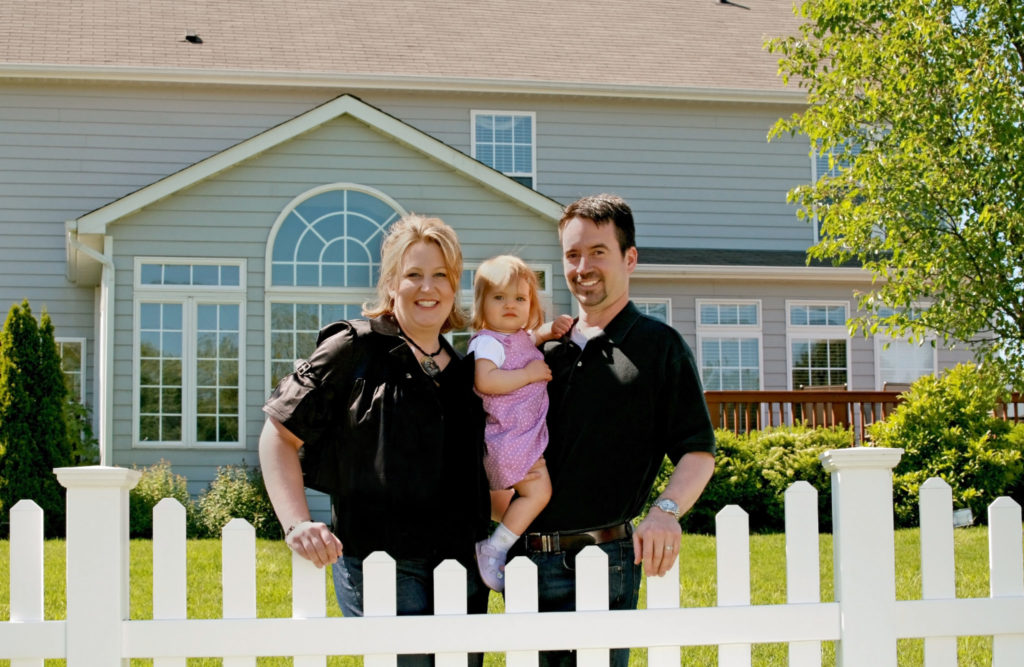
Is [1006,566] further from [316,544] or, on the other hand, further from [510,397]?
[316,544]

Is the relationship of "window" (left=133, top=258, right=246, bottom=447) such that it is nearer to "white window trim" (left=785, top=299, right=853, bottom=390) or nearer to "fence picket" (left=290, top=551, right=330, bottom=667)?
"white window trim" (left=785, top=299, right=853, bottom=390)

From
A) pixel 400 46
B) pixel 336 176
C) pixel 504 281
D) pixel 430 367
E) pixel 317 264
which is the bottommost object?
pixel 430 367

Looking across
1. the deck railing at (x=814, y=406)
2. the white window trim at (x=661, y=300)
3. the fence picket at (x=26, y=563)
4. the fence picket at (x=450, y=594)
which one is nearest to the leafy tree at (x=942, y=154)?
the deck railing at (x=814, y=406)

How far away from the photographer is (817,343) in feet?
47.3

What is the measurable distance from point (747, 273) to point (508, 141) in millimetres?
3905

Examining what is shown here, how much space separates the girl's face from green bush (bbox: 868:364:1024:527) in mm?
7418

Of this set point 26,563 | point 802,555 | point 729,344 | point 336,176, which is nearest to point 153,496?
point 336,176

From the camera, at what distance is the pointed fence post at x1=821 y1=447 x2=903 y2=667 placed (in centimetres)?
276

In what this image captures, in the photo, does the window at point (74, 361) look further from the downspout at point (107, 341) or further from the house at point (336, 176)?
the downspout at point (107, 341)

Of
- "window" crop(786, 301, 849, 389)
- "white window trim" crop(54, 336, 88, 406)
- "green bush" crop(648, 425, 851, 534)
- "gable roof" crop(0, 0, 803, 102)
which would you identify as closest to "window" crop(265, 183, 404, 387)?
"gable roof" crop(0, 0, 803, 102)

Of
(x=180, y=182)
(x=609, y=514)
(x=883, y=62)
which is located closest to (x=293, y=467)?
(x=609, y=514)

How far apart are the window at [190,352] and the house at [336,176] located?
0.02m

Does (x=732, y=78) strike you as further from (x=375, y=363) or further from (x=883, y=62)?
(x=375, y=363)

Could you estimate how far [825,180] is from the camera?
9.60 meters
